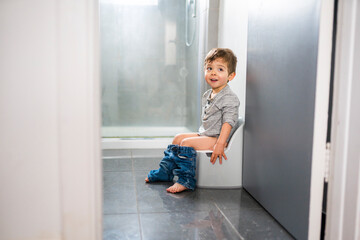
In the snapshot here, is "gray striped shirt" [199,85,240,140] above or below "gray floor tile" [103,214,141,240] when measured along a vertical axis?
above

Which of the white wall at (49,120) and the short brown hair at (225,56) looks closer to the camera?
the white wall at (49,120)

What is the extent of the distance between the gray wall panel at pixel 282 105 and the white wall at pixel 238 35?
0.65ft

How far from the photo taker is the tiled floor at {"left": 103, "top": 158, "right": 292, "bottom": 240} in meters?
1.08

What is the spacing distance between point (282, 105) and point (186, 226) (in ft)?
1.74

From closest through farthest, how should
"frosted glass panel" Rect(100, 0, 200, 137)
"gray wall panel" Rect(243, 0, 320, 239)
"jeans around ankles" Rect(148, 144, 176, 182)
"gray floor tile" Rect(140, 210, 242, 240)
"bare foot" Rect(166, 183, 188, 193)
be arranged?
1. "gray wall panel" Rect(243, 0, 320, 239)
2. "gray floor tile" Rect(140, 210, 242, 240)
3. "bare foot" Rect(166, 183, 188, 193)
4. "jeans around ankles" Rect(148, 144, 176, 182)
5. "frosted glass panel" Rect(100, 0, 200, 137)

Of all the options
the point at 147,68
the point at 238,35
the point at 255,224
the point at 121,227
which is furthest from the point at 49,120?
the point at 147,68

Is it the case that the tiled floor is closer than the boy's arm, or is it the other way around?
the tiled floor

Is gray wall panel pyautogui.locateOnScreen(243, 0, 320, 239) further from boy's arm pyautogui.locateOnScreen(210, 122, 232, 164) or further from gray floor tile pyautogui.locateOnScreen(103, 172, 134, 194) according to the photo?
gray floor tile pyautogui.locateOnScreen(103, 172, 134, 194)

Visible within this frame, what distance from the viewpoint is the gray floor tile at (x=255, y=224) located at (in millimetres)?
1077

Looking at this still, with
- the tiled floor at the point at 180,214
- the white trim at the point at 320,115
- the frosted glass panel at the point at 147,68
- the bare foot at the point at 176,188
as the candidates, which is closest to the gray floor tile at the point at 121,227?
the tiled floor at the point at 180,214

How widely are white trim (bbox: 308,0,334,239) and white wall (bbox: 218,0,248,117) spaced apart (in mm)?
812

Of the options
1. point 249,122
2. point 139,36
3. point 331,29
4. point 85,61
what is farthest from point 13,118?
point 139,36

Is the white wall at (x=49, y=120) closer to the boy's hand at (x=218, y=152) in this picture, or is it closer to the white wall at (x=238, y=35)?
the boy's hand at (x=218, y=152)

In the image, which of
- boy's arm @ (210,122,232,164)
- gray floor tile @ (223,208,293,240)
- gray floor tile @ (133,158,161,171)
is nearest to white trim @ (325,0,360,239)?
gray floor tile @ (223,208,293,240)
